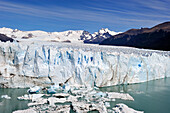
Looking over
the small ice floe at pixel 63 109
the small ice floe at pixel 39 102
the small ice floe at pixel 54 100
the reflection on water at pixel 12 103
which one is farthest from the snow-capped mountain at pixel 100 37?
the small ice floe at pixel 63 109

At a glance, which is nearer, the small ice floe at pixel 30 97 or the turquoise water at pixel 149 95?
the turquoise water at pixel 149 95

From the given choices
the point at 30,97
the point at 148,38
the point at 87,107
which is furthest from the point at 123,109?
the point at 148,38

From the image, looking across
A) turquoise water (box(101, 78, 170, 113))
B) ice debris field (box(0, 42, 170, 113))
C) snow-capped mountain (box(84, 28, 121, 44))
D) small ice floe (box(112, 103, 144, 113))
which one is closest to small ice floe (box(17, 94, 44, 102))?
ice debris field (box(0, 42, 170, 113))

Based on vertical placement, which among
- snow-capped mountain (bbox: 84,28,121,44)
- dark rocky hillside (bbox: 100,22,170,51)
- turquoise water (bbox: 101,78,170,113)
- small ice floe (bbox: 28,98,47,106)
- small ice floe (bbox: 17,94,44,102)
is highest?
snow-capped mountain (bbox: 84,28,121,44)

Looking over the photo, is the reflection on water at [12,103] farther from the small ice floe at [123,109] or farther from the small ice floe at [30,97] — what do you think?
the small ice floe at [123,109]

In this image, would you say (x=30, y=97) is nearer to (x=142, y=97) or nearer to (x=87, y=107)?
(x=87, y=107)

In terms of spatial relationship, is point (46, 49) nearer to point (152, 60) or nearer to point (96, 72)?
point (96, 72)

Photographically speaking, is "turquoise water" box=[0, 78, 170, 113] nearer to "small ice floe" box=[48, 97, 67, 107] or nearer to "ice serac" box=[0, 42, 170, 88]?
"ice serac" box=[0, 42, 170, 88]
